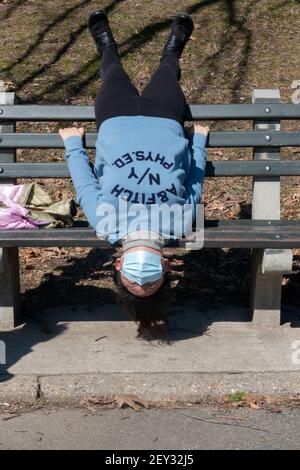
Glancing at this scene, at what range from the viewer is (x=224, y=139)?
18.4ft

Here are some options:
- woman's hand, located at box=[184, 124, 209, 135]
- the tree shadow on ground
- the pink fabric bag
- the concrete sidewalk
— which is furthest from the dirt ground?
woman's hand, located at box=[184, 124, 209, 135]

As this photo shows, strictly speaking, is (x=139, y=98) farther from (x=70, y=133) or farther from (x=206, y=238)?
(x=206, y=238)

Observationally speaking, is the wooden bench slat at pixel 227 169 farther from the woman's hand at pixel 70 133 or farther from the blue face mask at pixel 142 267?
the blue face mask at pixel 142 267

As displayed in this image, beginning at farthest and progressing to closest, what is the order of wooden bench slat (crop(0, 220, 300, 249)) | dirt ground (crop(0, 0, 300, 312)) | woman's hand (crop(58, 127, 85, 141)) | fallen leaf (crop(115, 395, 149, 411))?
dirt ground (crop(0, 0, 300, 312)) < woman's hand (crop(58, 127, 85, 141)) < wooden bench slat (crop(0, 220, 300, 249)) < fallen leaf (crop(115, 395, 149, 411))

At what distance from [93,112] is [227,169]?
0.83m

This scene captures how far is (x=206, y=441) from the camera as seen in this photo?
4.52 m

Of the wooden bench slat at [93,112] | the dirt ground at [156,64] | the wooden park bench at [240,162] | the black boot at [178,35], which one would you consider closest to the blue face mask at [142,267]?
the wooden park bench at [240,162]

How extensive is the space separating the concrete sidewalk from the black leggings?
3.78ft

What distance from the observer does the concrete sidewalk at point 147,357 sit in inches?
194

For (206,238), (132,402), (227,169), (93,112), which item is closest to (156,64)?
(93,112)

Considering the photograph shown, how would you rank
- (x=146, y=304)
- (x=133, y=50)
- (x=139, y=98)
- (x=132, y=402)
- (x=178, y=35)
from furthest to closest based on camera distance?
(x=133, y=50) → (x=178, y=35) → (x=139, y=98) → (x=146, y=304) → (x=132, y=402)

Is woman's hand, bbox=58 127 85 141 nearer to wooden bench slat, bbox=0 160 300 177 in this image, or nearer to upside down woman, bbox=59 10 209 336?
upside down woman, bbox=59 10 209 336

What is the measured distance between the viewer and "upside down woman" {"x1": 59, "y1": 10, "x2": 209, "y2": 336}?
16.5 ft

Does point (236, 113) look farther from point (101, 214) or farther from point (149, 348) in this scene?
point (149, 348)
